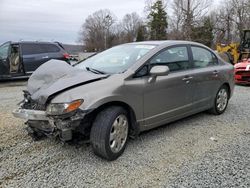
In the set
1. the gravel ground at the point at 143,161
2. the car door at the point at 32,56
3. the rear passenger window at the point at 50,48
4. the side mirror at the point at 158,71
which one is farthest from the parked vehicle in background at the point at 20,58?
the side mirror at the point at 158,71

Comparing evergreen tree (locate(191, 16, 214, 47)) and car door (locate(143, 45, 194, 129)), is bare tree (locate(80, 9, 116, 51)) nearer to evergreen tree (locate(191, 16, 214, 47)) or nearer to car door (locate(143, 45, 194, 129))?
evergreen tree (locate(191, 16, 214, 47))

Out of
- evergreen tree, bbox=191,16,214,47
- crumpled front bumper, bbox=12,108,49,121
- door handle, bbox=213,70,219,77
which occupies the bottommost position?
crumpled front bumper, bbox=12,108,49,121

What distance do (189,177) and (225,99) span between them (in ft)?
9.80

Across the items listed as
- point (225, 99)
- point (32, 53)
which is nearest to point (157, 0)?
point (32, 53)

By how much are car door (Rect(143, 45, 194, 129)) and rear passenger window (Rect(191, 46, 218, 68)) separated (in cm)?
24

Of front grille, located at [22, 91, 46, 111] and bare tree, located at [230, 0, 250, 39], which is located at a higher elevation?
bare tree, located at [230, 0, 250, 39]

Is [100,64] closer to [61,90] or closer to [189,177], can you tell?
[61,90]

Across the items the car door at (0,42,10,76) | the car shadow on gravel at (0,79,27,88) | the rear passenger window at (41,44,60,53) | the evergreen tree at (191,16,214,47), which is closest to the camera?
the car door at (0,42,10,76)

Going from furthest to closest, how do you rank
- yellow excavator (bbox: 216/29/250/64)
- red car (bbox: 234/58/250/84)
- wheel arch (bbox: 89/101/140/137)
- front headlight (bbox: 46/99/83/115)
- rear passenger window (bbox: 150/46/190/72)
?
yellow excavator (bbox: 216/29/250/64) < red car (bbox: 234/58/250/84) < rear passenger window (bbox: 150/46/190/72) < wheel arch (bbox: 89/101/140/137) < front headlight (bbox: 46/99/83/115)

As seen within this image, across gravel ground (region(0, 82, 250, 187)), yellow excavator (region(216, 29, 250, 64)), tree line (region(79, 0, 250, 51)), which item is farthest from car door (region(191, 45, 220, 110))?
tree line (region(79, 0, 250, 51))

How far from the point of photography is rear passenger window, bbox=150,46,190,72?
3985mm

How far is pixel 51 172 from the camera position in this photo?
306 centimetres

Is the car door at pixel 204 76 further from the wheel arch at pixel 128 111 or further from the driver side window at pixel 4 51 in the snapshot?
the driver side window at pixel 4 51

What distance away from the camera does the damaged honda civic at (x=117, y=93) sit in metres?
3.12
